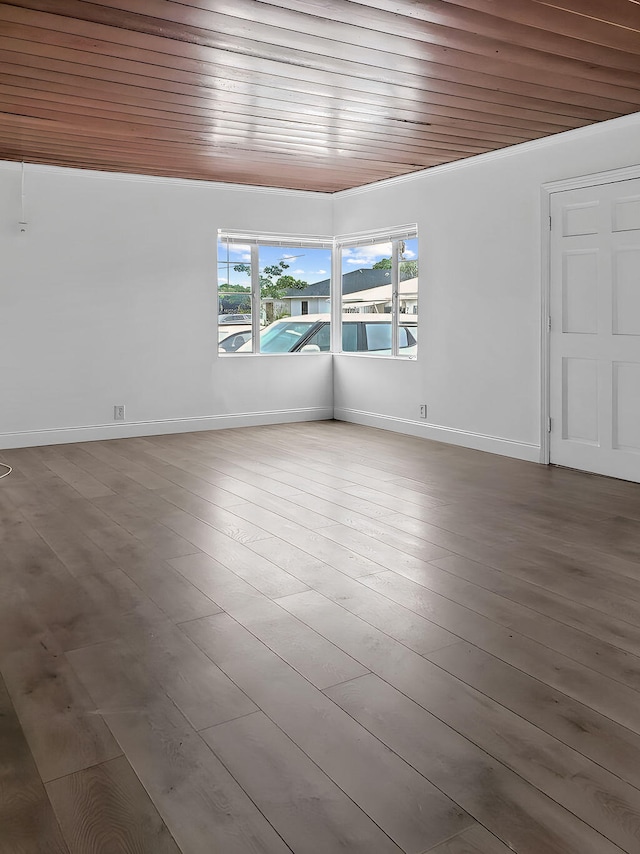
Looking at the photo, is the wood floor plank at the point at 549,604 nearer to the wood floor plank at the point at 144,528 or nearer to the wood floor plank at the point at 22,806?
the wood floor plank at the point at 144,528

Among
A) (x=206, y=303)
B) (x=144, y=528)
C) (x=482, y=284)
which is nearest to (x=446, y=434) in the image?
(x=482, y=284)

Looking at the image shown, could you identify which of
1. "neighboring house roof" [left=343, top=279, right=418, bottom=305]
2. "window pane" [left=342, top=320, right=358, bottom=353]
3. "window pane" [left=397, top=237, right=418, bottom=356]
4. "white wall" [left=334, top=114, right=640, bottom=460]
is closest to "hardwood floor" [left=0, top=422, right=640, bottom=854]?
"white wall" [left=334, top=114, right=640, bottom=460]

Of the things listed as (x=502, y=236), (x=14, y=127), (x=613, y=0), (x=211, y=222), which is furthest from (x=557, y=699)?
(x=211, y=222)

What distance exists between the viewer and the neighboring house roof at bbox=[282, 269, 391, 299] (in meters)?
7.68

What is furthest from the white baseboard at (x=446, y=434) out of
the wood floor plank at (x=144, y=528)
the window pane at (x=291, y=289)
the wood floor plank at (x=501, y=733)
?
the wood floor plank at (x=501, y=733)

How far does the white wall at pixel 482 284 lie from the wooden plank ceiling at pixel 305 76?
0.25m

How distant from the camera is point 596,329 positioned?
206 inches

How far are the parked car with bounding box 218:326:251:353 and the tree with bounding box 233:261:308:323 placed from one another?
0.30 metres

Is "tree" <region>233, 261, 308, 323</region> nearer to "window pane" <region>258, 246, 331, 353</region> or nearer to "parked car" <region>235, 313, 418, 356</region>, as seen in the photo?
"window pane" <region>258, 246, 331, 353</region>

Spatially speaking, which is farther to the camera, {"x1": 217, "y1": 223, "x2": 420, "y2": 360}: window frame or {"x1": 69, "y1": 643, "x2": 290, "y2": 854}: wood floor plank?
{"x1": 217, "y1": 223, "x2": 420, "y2": 360}: window frame

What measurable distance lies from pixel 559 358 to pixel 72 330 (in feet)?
13.7

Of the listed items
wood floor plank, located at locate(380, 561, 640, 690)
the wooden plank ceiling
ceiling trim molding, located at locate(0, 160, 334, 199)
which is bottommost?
wood floor plank, located at locate(380, 561, 640, 690)

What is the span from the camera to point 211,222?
7.34m

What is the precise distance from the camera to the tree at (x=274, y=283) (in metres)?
7.86
